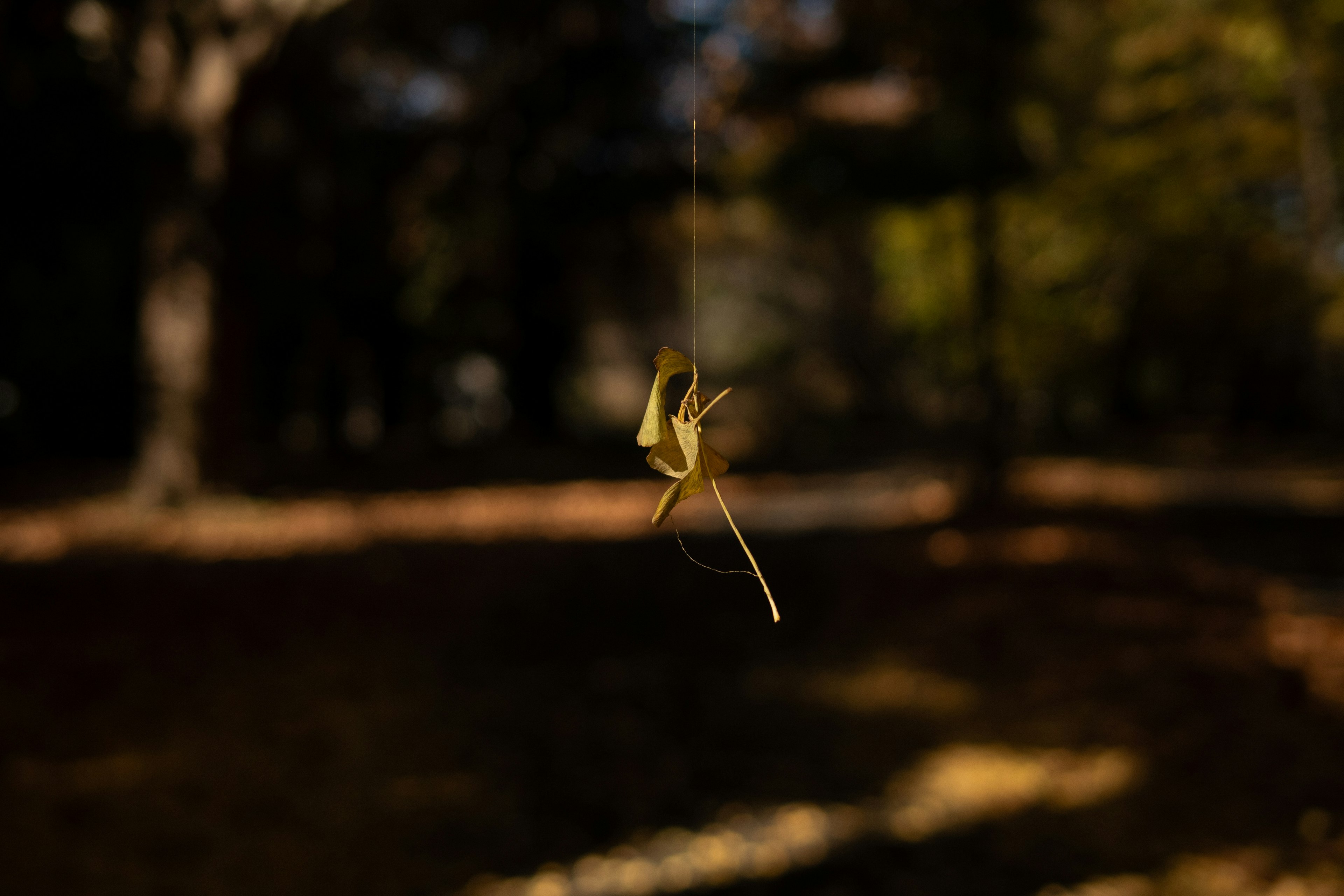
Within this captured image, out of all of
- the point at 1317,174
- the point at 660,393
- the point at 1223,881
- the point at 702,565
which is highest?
the point at 1317,174

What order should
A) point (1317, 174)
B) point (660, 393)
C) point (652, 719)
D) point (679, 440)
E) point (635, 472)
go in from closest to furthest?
point (660, 393) → point (679, 440) → point (652, 719) → point (1317, 174) → point (635, 472)

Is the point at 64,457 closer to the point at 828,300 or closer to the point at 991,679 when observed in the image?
the point at 991,679

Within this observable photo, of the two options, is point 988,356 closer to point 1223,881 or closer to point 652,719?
point 652,719

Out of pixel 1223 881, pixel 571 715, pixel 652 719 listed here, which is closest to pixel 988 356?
pixel 652 719

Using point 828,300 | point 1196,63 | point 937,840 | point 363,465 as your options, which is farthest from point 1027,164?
point 828,300

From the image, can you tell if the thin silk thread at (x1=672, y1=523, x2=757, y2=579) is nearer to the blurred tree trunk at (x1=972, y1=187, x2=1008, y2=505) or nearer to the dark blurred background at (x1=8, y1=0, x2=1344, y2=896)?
the dark blurred background at (x1=8, y1=0, x2=1344, y2=896)

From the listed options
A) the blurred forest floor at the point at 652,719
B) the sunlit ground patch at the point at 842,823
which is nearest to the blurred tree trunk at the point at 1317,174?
the blurred forest floor at the point at 652,719
